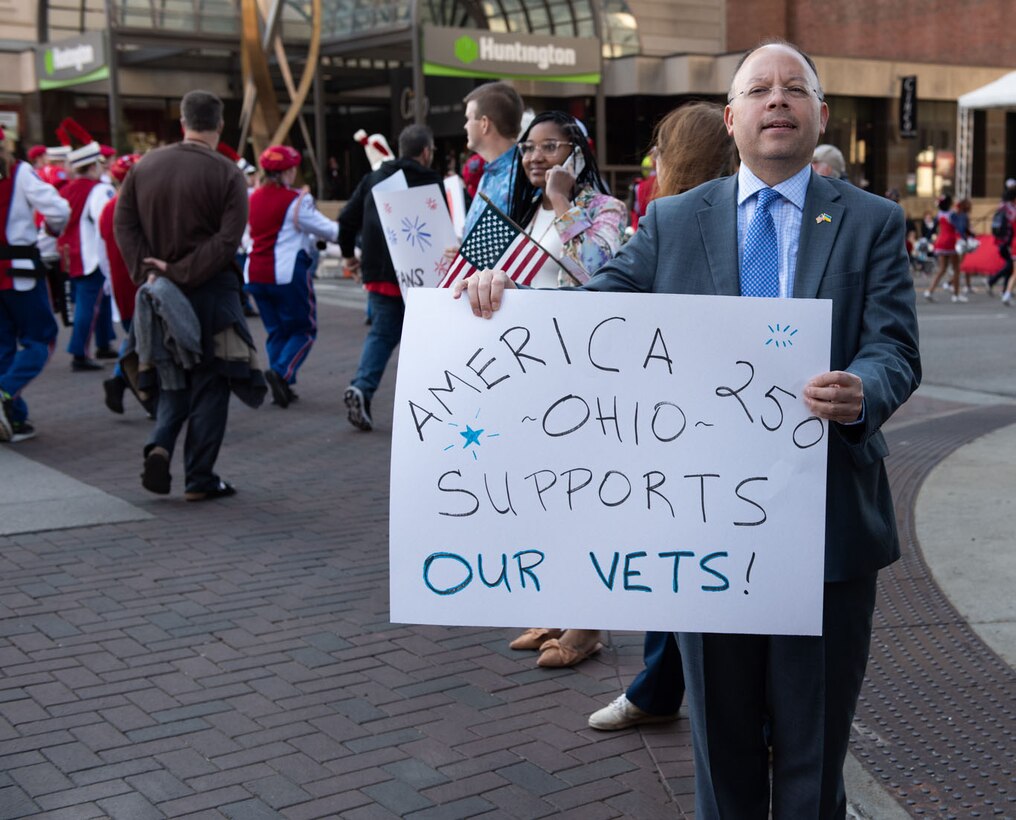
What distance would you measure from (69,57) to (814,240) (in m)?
28.8

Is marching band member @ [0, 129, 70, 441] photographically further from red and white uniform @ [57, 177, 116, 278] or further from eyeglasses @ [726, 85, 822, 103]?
eyeglasses @ [726, 85, 822, 103]

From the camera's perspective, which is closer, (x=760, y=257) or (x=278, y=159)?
(x=760, y=257)

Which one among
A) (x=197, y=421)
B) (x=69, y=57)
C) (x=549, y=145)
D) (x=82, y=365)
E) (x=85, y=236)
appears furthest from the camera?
(x=69, y=57)

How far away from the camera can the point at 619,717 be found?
400cm

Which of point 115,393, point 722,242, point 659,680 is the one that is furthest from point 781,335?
point 115,393

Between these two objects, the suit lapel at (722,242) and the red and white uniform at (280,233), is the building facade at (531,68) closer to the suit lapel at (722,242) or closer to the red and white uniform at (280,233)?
the red and white uniform at (280,233)

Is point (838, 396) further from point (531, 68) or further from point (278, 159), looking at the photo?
point (531, 68)

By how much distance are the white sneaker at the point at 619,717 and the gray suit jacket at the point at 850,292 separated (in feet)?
4.98

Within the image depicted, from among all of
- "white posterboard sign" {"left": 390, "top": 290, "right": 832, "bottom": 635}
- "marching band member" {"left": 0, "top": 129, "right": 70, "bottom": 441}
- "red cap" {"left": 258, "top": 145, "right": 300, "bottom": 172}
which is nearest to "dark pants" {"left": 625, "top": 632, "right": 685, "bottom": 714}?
"white posterboard sign" {"left": 390, "top": 290, "right": 832, "bottom": 635}

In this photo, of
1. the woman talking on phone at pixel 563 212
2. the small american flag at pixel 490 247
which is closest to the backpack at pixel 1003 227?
the woman talking on phone at pixel 563 212

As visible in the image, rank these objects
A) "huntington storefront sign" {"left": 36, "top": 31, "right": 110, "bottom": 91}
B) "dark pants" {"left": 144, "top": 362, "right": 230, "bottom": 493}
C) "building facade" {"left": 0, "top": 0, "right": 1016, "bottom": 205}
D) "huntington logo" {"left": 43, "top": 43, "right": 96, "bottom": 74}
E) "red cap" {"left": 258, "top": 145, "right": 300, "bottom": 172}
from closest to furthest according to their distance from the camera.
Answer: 1. "dark pants" {"left": 144, "top": 362, "right": 230, "bottom": 493}
2. "red cap" {"left": 258, "top": 145, "right": 300, "bottom": 172}
3. "building facade" {"left": 0, "top": 0, "right": 1016, "bottom": 205}
4. "huntington storefront sign" {"left": 36, "top": 31, "right": 110, "bottom": 91}
5. "huntington logo" {"left": 43, "top": 43, "right": 96, "bottom": 74}

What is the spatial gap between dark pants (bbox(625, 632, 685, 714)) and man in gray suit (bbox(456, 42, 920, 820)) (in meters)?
1.16

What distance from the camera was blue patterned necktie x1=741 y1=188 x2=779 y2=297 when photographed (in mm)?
2641

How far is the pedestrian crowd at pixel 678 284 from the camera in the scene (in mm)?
2582
